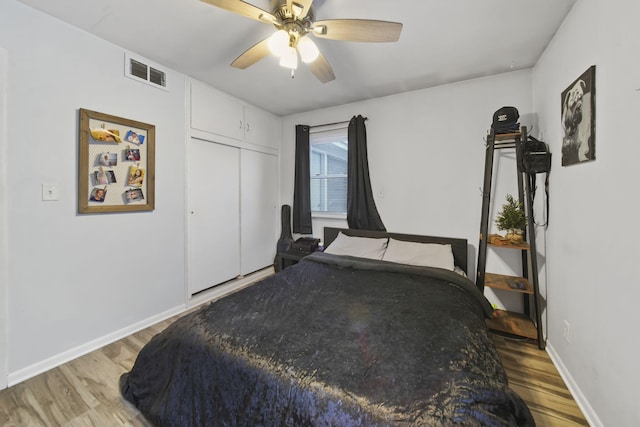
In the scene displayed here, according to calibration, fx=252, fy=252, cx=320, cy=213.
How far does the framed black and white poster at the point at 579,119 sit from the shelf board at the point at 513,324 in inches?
54.7

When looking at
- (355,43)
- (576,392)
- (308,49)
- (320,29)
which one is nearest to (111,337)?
→ (308,49)

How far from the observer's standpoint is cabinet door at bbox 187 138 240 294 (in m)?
2.74

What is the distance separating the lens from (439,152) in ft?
9.02

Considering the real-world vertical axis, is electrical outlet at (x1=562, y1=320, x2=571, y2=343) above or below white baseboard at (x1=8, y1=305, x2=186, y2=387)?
above

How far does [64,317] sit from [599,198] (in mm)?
3469

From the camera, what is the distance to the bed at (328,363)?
0.87m

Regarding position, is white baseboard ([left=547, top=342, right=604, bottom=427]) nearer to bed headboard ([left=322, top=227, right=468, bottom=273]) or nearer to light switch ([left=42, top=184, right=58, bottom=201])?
bed headboard ([left=322, top=227, right=468, bottom=273])

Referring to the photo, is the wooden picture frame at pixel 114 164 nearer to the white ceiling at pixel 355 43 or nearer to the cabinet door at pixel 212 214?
the cabinet door at pixel 212 214

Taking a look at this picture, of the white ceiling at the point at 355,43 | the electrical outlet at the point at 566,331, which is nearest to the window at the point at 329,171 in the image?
the white ceiling at the point at 355,43

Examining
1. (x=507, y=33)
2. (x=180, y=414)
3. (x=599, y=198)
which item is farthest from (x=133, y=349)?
(x=507, y=33)

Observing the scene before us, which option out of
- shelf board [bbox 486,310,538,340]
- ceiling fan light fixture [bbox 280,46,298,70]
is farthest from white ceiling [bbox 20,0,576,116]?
shelf board [bbox 486,310,538,340]

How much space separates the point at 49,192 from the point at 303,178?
2463 millimetres

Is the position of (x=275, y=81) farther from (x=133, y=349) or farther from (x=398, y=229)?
(x=133, y=349)

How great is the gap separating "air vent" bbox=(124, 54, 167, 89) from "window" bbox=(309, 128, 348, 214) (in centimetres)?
182
